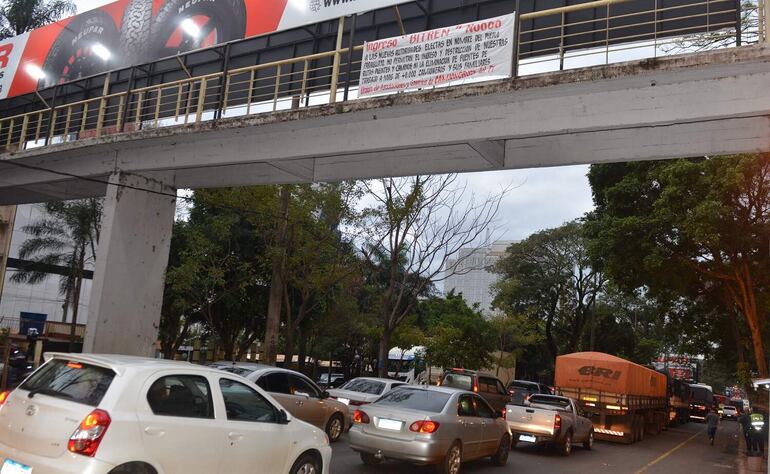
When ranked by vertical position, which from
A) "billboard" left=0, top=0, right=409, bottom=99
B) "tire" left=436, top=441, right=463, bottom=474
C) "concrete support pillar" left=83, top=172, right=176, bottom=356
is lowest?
"tire" left=436, top=441, right=463, bottom=474

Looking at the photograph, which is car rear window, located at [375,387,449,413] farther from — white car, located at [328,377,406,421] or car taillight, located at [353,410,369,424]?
white car, located at [328,377,406,421]

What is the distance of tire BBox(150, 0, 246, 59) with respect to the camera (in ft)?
56.6

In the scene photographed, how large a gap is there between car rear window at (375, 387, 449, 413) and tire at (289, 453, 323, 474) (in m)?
2.78

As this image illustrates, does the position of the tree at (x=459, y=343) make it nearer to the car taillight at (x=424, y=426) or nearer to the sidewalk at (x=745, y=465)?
the sidewalk at (x=745, y=465)

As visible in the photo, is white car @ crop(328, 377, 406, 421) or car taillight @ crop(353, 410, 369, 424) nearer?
car taillight @ crop(353, 410, 369, 424)

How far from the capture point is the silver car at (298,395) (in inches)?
432

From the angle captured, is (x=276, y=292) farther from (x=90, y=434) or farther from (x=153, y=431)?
(x=90, y=434)

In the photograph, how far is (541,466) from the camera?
12094 mm

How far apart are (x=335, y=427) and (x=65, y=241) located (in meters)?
28.4

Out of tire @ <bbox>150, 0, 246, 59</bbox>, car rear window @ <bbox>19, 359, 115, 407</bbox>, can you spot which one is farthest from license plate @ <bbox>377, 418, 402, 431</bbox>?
tire @ <bbox>150, 0, 246, 59</bbox>

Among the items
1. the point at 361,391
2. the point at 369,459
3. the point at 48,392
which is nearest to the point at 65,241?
the point at 361,391

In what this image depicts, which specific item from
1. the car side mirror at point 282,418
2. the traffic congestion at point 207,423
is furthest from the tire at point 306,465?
the car side mirror at point 282,418

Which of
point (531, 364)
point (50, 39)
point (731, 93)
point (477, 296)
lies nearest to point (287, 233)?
point (50, 39)

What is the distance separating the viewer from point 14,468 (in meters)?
5.08
